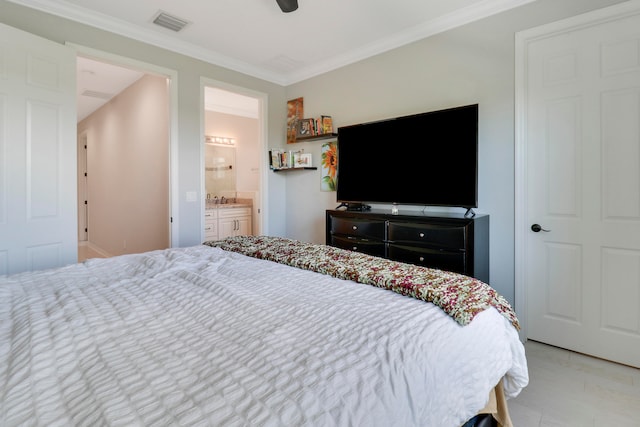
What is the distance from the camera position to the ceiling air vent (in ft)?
9.46

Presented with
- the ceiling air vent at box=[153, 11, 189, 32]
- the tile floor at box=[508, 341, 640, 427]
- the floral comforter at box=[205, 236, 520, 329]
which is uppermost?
the ceiling air vent at box=[153, 11, 189, 32]

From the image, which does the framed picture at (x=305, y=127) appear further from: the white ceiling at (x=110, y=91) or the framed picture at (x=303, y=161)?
the white ceiling at (x=110, y=91)

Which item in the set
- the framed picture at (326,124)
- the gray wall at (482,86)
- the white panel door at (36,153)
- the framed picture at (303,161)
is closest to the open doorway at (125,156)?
the white panel door at (36,153)

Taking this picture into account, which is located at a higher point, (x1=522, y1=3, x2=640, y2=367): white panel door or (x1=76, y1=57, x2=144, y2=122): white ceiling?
(x1=76, y1=57, x2=144, y2=122): white ceiling

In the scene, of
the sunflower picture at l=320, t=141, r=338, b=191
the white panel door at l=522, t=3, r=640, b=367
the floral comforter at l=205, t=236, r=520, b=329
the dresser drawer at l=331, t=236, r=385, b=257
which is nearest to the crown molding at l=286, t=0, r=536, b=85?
the white panel door at l=522, t=3, r=640, b=367

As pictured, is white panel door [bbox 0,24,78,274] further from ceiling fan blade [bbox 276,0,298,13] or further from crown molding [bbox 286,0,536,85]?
crown molding [bbox 286,0,536,85]

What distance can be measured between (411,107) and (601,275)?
2.00 m

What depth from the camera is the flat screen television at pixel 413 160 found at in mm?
2646

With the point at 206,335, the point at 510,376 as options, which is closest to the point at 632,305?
the point at 510,376

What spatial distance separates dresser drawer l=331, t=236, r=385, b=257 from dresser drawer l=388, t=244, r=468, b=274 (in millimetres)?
109

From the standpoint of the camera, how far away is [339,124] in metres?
3.80

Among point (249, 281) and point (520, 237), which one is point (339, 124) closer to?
point (520, 237)

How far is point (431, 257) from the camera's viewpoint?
260cm

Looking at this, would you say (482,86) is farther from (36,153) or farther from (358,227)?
(36,153)
